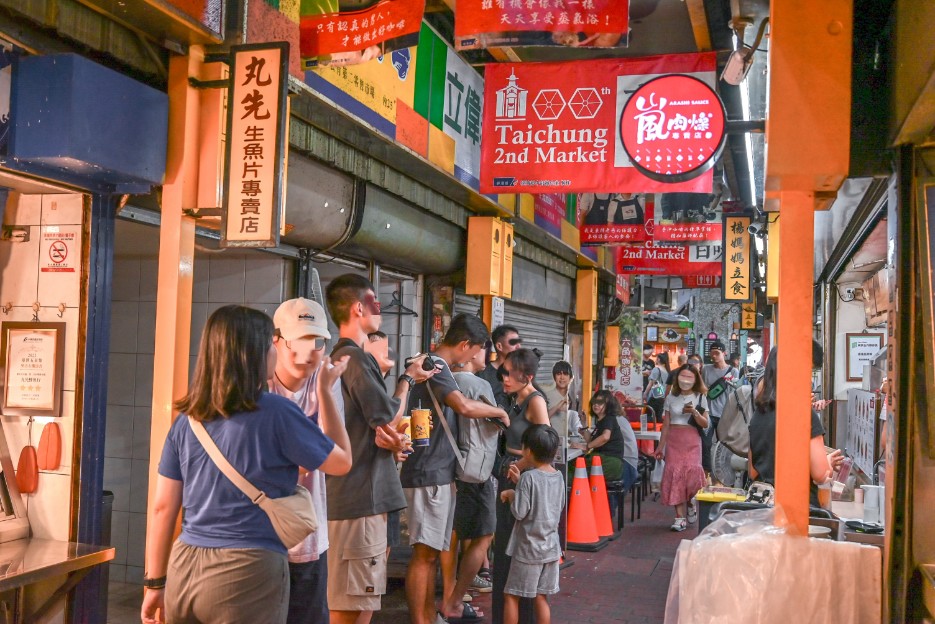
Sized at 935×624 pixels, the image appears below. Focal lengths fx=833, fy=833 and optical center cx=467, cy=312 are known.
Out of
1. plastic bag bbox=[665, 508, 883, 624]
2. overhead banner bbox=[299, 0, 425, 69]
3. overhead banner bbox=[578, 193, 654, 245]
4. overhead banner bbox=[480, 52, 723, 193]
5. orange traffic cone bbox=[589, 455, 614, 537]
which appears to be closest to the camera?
plastic bag bbox=[665, 508, 883, 624]

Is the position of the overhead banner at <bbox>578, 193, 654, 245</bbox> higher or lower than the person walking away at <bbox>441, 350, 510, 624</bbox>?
higher

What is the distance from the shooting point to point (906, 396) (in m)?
2.78

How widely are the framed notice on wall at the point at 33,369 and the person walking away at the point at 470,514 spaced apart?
8.30 ft

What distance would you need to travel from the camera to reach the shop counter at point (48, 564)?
12.2ft

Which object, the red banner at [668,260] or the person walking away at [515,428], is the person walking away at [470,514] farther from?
the red banner at [668,260]

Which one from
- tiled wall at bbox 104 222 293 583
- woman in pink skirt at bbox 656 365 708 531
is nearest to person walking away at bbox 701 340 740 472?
woman in pink skirt at bbox 656 365 708 531

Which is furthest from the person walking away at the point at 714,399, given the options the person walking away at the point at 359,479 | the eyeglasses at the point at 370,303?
the eyeglasses at the point at 370,303

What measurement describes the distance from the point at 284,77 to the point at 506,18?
130 cm

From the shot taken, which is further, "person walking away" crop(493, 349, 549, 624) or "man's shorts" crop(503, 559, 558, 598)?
"person walking away" crop(493, 349, 549, 624)

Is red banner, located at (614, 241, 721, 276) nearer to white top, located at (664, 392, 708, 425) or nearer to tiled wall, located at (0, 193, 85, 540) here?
white top, located at (664, 392, 708, 425)

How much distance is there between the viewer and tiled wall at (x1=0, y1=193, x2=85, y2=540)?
4152 mm

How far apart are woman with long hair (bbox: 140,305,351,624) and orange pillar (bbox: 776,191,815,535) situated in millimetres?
1615

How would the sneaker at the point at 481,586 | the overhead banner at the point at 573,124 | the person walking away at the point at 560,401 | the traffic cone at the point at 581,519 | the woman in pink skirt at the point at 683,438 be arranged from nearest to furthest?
the overhead banner at the point at 573,124 → the sneaker at the point at 481,586 → the person walking away at the point at 560,401 → the traffic cone at the point at 581,519 → the woman in pink skirt at the point at 683,438

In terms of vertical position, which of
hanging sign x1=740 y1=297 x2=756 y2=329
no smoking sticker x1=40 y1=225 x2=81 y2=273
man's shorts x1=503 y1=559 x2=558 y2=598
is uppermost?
hanging sign x1=740 y1=297 x2=756 y2=329
